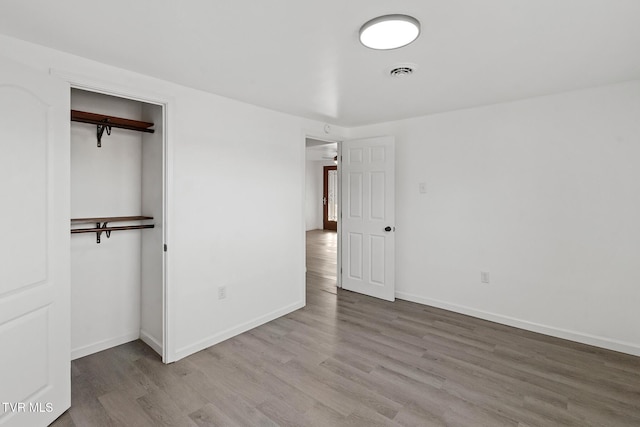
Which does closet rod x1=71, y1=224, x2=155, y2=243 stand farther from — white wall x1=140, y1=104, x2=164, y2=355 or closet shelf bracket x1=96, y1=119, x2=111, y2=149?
closet shelf bracket x1=96, y1=119, x2=111, y2=149

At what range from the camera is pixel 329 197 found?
1072 cm

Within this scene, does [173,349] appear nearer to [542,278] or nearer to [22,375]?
[22,375]

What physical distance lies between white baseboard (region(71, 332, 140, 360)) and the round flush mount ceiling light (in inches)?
125

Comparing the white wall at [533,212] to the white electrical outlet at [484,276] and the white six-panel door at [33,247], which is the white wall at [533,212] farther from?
the white six-panel door at [33,247]

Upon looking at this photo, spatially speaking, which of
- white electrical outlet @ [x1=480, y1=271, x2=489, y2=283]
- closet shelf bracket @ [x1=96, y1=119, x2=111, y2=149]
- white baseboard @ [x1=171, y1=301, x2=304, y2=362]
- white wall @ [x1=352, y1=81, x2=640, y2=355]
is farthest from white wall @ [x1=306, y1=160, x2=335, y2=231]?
closet shelf bracket @ [x1=96, y1=119, x2=111, y2=149]

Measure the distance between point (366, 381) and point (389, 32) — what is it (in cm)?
231

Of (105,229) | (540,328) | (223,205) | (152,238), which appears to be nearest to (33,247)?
(105,229)

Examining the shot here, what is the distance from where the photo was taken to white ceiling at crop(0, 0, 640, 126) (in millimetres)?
1556

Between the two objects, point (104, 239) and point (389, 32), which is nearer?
point (389, 32)

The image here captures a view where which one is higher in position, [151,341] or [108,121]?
[108,121]

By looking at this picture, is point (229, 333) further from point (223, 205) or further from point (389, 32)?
point (389, 32)

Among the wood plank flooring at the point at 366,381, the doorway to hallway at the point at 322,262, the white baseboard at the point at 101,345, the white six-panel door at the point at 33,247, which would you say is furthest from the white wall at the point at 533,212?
the white six-panel door at the point at 33,247

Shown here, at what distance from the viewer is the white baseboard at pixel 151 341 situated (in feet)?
8.91

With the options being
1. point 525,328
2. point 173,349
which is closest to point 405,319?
point 525,328
